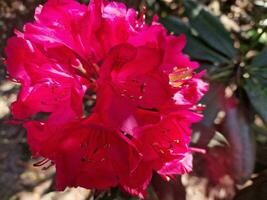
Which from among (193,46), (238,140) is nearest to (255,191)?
(238,140)

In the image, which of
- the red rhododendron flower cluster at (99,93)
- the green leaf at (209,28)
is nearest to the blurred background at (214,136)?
the green leaf at (209,28)

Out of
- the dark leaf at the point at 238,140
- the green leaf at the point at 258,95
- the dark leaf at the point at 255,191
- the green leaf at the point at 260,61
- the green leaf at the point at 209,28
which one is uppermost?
the green leaf at the point at 209,28

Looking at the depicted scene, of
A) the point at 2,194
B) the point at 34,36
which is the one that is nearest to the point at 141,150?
the point at 34,36

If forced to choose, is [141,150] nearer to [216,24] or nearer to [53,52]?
[53,52]

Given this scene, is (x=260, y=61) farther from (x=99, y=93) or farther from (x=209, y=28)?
(x=99, y=93)

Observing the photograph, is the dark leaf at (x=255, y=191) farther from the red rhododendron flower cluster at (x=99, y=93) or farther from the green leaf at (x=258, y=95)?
the red rhododendron flower cluster at (x=99, y=93)
